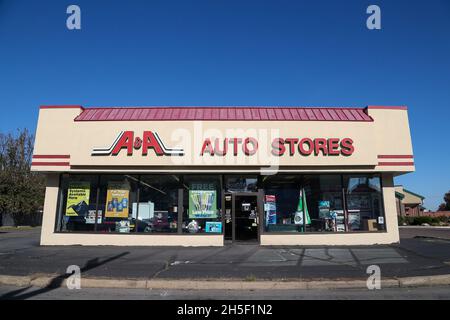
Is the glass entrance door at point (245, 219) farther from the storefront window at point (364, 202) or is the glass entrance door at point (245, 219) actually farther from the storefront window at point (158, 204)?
the storefront window at point (364, 202)

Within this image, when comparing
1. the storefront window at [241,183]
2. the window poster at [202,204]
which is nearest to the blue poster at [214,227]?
the window poster at [202,204]

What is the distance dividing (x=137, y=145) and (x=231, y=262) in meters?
6.49

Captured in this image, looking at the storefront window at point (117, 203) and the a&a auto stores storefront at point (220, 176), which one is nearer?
the a&a auto stores storefront at point (220, 176)

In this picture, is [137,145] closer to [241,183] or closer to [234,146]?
[234,146]

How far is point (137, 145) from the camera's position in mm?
14805

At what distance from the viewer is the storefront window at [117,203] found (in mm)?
15336

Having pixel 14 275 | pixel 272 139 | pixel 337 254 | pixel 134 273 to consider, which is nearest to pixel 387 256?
pixel 337 254

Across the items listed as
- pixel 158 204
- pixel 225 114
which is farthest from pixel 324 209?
pixel 158 204

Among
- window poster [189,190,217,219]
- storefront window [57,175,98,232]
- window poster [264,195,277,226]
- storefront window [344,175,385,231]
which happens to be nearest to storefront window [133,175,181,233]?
window poster [189,190,217,219]

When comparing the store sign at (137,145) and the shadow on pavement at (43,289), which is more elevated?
the store sign at (137,145)

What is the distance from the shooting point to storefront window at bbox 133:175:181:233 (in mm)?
15289

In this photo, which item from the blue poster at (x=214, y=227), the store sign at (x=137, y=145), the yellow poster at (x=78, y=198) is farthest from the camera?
the yellow poster at (x=78, y=198)

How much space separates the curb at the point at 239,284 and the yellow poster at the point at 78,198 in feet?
24.3
